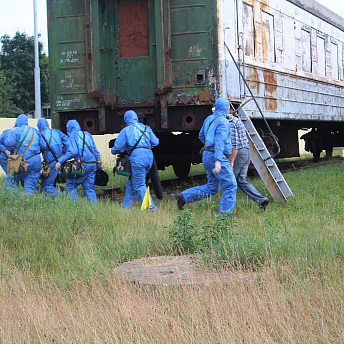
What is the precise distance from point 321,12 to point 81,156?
8680mm

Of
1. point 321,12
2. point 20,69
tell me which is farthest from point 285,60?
point 20,69

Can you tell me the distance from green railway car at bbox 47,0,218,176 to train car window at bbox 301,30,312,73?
440 centimetres

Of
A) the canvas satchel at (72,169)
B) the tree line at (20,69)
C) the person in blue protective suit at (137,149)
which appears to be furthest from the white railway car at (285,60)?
the tree line at (20,69)

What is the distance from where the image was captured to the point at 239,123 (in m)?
7.99

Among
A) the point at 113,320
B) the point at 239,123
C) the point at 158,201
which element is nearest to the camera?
the point at 113,320

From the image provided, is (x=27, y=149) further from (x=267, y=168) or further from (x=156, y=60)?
(x=267, y=168)

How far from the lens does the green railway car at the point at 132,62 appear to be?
939 centimetres

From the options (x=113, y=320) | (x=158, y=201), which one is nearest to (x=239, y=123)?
(x=158, y=201)

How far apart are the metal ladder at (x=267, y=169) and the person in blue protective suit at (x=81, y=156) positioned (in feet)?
8.18

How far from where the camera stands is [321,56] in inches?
565

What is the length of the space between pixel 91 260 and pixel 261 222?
2.49 metres

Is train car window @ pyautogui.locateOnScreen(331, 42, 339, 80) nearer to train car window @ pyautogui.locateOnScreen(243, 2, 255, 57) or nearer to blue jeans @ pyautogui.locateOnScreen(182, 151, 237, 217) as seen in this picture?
train car window @ pyautogui.locateOnScreen(243, 2, 255, 57)

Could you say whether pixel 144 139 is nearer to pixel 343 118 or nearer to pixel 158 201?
pixel 158 201

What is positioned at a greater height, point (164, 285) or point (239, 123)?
point (239, 123)
